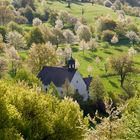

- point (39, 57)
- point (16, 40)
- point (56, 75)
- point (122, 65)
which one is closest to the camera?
point (56, 75)

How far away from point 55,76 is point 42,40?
60.4 m

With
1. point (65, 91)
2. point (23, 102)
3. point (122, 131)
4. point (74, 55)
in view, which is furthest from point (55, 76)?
point (122, 131)

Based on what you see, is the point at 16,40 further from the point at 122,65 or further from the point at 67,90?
the point at 67,90

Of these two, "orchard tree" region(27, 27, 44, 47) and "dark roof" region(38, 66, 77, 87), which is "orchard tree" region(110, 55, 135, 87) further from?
"orchard tree" region(27, 27, 44, 47)

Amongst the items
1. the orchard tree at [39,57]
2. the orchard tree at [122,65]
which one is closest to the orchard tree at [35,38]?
the orchard tree at [39,57]

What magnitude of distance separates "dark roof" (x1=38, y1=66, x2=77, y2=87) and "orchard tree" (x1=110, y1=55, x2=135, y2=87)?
1144 inches

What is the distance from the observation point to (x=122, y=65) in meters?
159

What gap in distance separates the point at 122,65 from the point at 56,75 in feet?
108

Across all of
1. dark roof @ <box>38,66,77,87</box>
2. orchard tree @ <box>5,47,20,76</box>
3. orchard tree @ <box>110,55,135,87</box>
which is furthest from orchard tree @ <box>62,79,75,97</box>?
orchard tree @ <box>110,55,135,87</box>

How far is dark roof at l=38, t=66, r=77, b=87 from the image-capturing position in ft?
436

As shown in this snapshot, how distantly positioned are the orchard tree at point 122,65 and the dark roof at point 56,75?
95.3 feet

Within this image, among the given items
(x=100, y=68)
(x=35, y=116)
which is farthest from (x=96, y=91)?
(x=35, y=116)

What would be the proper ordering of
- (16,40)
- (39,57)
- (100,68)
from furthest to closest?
(16,40)
(100,68)
(39,57)

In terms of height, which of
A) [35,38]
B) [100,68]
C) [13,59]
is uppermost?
[13,59]
